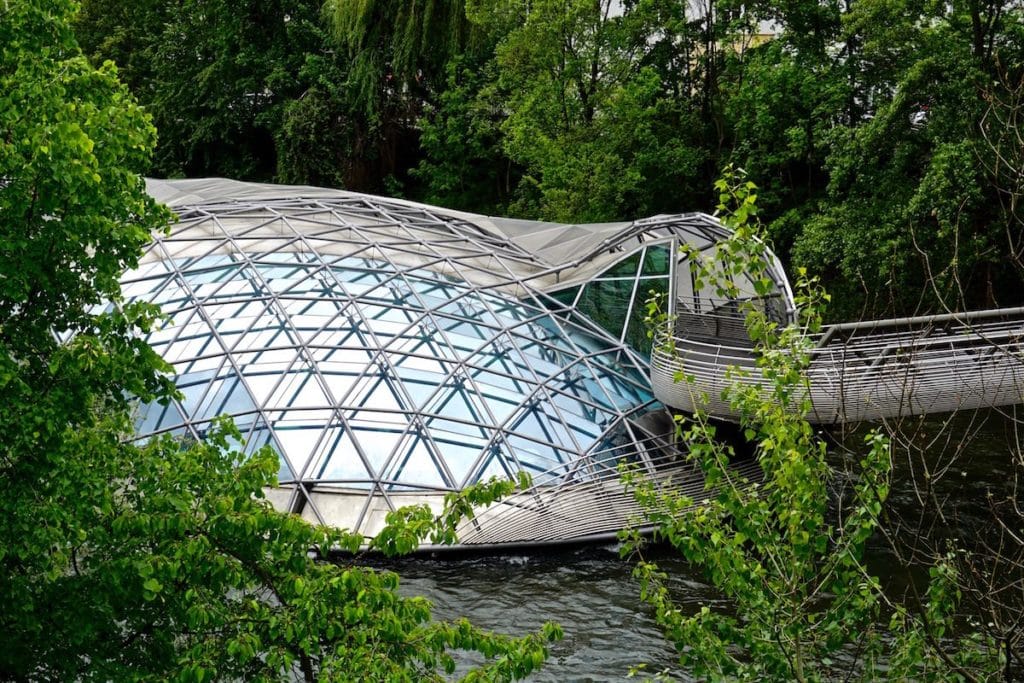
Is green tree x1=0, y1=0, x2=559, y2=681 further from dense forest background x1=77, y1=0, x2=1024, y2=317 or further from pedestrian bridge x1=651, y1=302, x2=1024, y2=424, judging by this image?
dense forest background x1=77, y1=0, x2=1024, y2=317

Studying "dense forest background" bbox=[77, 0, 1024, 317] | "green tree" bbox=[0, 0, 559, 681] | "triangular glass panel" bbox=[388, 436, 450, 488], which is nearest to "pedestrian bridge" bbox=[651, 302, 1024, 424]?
"dense forest background" bbox=[77, 0, 1024, 317]

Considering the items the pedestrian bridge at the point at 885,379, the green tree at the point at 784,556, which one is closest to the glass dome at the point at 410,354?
the pedestrian bridge at the point at 885,379

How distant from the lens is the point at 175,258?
2456cm

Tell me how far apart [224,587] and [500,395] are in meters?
13.0

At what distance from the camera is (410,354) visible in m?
22.0

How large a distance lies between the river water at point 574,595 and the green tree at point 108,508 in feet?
25.6

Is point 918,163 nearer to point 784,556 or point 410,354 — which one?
point 410,354

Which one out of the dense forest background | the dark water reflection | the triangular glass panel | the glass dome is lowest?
the dark water reflection

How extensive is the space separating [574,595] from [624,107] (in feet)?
76.4

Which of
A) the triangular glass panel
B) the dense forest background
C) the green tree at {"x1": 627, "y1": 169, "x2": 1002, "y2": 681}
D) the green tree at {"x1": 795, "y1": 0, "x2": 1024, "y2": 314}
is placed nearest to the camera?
the green tree at {"x1": 627, "y1": 169, "x2": 1002, "y2": 681}

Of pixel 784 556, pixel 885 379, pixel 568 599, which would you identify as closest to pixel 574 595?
pixel 568 599

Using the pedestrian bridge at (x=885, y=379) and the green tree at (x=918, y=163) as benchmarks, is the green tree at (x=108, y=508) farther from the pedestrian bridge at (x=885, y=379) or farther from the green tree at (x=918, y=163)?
the green tree at (x=918, y=163)

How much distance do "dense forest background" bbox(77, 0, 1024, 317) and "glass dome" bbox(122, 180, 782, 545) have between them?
5515 millimetres

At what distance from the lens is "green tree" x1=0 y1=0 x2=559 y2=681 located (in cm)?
820
